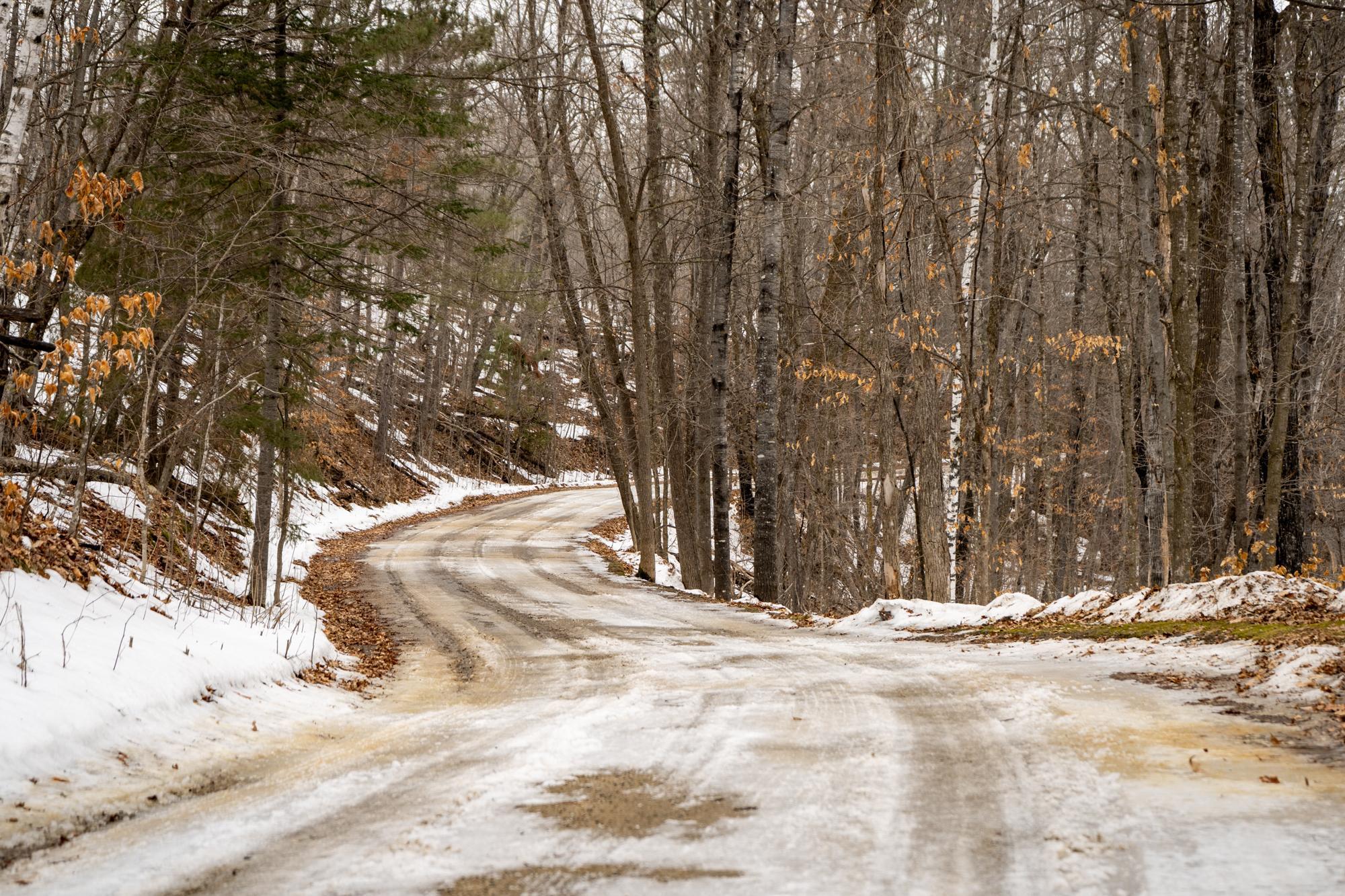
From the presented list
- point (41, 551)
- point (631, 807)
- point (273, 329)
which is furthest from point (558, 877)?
point (273, 329)

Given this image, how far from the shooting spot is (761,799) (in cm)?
361

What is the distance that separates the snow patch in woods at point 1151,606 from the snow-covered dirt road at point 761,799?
6.68 ft

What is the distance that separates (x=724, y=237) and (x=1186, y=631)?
9.81 m

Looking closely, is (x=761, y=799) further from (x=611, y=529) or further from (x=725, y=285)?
(x=611, y=529)

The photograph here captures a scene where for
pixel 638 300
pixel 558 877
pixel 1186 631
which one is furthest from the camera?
pixel 638 300

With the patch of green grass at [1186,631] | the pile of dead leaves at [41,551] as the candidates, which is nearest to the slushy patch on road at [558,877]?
the patch of green grass at [1186,631]

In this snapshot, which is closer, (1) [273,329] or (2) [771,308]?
(1) [273,329]

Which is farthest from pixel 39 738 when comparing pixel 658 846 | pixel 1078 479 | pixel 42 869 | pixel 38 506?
pixel 1078 479

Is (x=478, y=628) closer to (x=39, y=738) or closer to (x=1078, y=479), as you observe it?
(x=39, y=738)

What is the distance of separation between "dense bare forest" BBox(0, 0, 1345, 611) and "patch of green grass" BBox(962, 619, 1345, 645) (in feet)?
14.2

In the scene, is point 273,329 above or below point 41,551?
above

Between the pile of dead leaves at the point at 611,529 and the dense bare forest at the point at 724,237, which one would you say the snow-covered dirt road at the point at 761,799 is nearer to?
the dense bare forest at the point at 724,237

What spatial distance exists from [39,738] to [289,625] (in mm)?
4706

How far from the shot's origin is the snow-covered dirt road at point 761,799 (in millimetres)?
2871
